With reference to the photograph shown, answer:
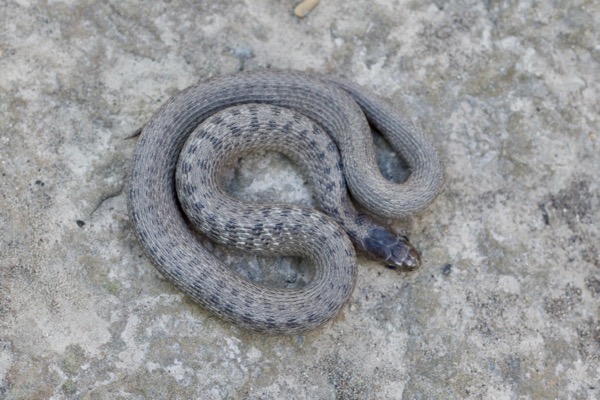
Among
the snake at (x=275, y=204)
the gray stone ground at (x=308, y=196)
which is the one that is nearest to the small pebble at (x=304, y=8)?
the gray stone ground at (x=308, y=196)

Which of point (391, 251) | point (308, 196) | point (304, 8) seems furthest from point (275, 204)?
point (304, 8)

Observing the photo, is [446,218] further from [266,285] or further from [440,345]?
[266,285]

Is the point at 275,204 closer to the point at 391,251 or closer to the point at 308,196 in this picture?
the point at 308,196

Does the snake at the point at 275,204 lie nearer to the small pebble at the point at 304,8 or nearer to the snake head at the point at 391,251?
the snake head at the point at 391,251

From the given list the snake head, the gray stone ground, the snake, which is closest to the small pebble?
the gray stone ground

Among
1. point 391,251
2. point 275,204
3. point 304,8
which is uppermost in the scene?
point 304,8
